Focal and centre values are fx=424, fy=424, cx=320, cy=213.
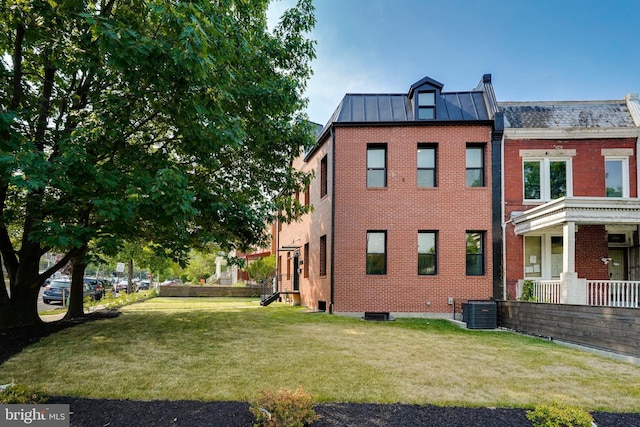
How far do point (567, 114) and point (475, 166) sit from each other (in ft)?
12.6

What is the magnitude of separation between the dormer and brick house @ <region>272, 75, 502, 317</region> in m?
0.04

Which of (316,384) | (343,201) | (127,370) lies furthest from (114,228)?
(343,201)

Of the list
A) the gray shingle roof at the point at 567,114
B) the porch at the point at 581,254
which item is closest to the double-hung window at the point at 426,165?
the gray shingle roof at the point at 567,114

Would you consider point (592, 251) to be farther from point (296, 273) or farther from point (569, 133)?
point (296, 273)

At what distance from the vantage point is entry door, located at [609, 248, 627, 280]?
45.5ft

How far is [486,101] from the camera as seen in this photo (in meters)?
15.1

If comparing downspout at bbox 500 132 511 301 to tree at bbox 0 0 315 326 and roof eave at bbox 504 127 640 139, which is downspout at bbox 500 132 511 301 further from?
tree at bbox 0 0 315 326

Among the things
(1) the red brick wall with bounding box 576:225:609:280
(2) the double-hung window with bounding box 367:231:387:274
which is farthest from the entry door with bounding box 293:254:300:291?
(1) the red brick wall with bounding box 576:225:609:280

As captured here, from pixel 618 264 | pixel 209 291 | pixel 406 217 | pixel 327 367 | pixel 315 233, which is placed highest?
pixel 406 217

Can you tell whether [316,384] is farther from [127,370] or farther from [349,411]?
[127,370]

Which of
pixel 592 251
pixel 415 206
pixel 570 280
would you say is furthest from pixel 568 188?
pixel 415 206

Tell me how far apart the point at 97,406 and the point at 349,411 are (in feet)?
9.11

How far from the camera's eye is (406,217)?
14.5 m

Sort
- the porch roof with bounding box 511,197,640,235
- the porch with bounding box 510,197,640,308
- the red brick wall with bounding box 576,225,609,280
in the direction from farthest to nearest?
the red brick wall with bounding box 576,225,609,280
the porch with bounding box 510,197,640,308
the porch roof with bounding box 511,197,640,235
